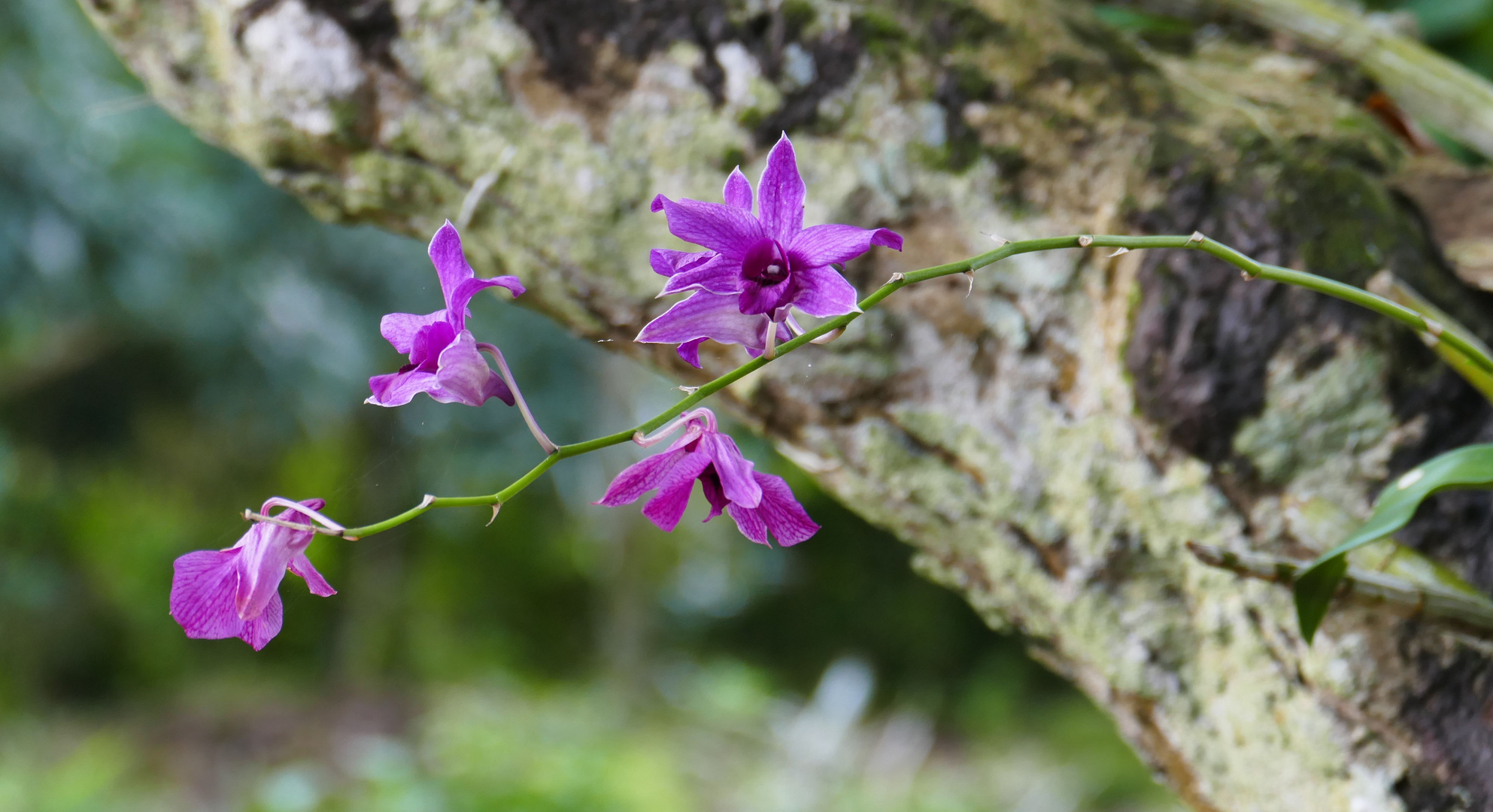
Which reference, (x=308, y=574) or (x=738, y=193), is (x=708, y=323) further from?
(x=308, y=574)

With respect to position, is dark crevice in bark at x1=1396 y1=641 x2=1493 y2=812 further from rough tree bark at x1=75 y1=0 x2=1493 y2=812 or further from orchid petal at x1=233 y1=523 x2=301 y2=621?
orchid petal at x1=233 y1=523 x2=301 y2=621

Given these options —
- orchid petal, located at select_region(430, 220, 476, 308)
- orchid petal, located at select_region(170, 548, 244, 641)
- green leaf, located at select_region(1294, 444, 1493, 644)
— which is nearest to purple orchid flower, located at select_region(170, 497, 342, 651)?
orchid petal, located at select_region(170, 548, 244, 641)

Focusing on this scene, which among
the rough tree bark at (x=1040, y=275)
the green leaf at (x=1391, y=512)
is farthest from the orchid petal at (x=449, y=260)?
the green leaf at (x=1391, y=512)

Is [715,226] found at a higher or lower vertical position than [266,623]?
higher

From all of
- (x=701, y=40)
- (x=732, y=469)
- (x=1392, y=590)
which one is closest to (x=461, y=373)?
(x=732, y=469)

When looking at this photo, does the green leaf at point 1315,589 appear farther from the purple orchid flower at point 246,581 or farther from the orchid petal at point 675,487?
the purple orchid flower at point 246,581

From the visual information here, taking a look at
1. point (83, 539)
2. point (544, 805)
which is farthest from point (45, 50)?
point (83, 539)

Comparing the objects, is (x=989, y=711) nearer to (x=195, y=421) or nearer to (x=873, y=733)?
(x=873, y=733)
